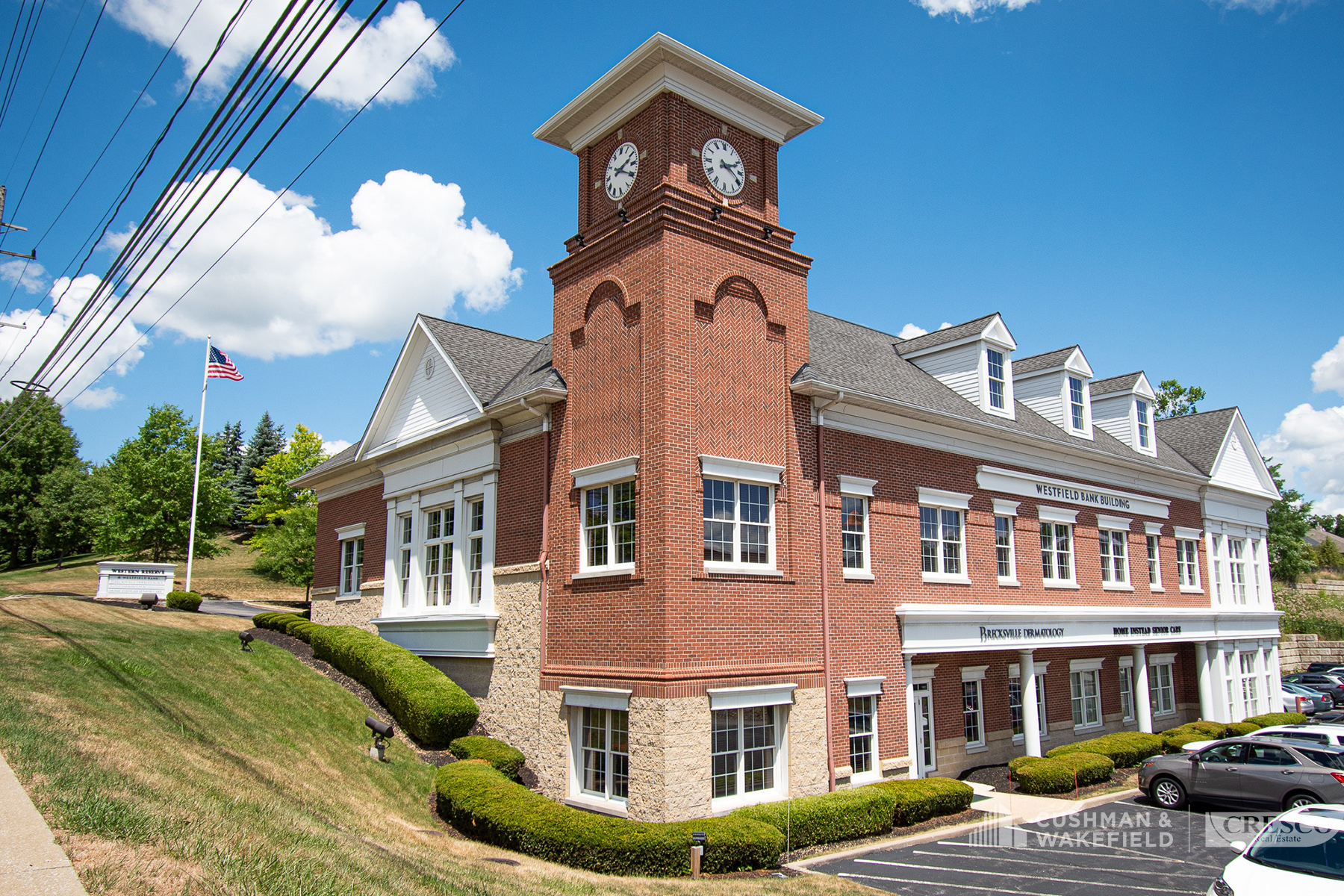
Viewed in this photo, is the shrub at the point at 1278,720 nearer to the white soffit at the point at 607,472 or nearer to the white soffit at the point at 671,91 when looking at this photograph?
the white soffit at the point at 607,472

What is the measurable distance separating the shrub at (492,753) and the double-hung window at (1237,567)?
98.3 feet

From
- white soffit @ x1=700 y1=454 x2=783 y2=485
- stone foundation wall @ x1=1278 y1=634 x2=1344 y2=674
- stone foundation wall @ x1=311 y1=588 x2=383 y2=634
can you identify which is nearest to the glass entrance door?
white soffit @ x1=700 y1=454 x2=783 y2=485

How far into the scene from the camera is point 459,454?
22.5 m

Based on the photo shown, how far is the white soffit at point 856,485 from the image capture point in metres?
18.6

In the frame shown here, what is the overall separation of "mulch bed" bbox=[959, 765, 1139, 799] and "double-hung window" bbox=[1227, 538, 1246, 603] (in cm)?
1534

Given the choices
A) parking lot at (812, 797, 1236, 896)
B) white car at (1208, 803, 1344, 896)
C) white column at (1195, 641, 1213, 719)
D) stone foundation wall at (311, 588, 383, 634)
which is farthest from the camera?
white column at (1195, 641, 1213, 719)

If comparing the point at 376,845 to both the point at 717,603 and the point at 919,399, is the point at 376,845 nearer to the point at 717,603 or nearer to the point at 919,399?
the point at 717,603

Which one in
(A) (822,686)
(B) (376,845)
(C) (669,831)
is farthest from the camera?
(A) (822,686)

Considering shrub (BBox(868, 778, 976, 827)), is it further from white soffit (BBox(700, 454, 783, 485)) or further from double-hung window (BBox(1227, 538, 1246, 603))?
double-hung window (BBox(1227, 538, 1246, 603))

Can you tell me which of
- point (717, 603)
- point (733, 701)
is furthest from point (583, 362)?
point (733, 701)

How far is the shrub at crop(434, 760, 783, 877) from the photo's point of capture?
1285cm

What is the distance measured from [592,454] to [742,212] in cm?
621

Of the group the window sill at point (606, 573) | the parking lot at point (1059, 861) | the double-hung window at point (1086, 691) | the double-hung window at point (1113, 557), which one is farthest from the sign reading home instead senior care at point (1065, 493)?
the window sill at point (606, 573)

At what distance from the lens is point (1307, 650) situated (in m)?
49.2
